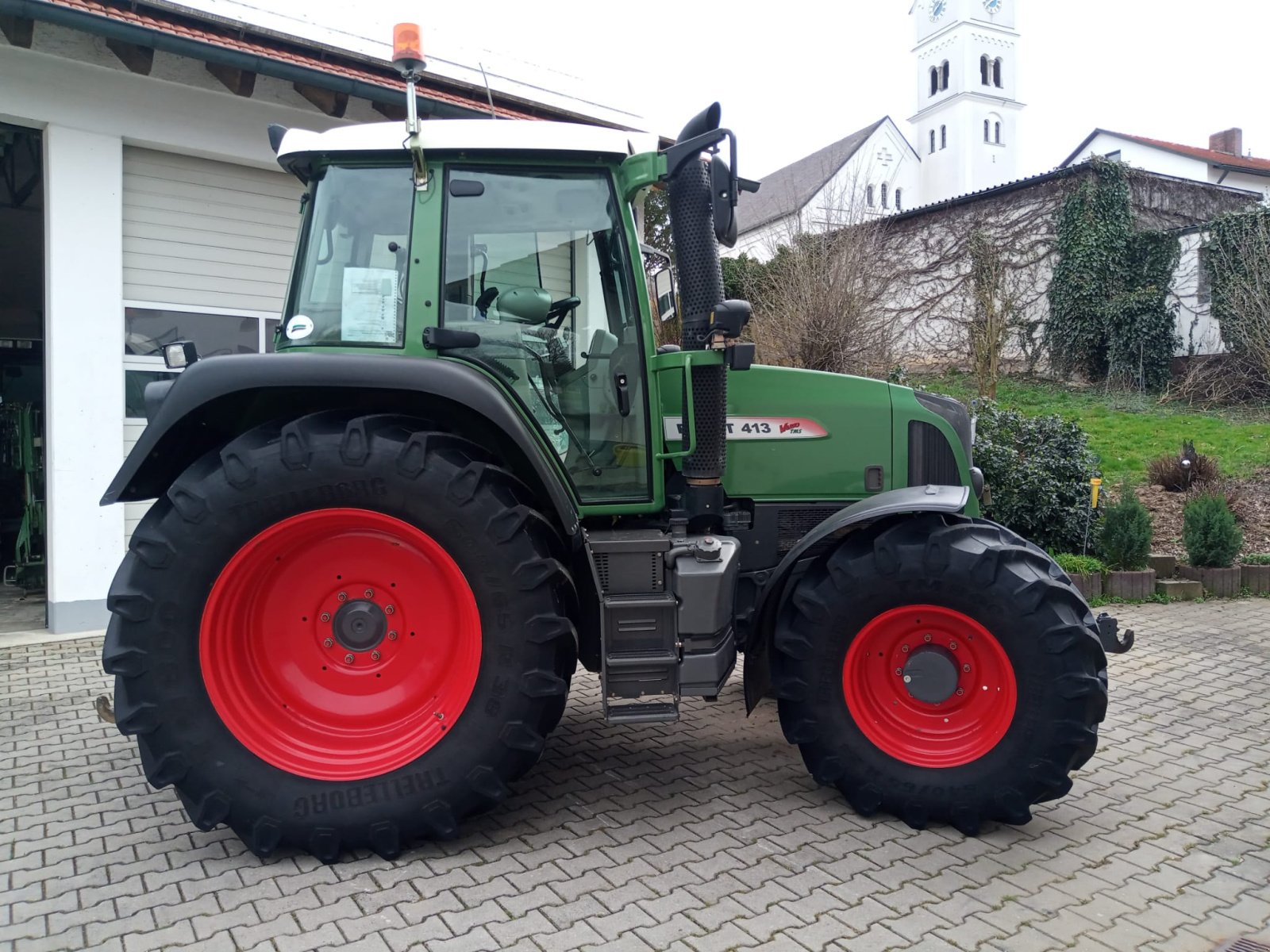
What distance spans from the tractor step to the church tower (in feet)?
134

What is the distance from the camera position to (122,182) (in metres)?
6.12

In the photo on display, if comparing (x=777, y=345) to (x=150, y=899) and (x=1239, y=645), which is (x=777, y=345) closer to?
(x=1239, y=645)

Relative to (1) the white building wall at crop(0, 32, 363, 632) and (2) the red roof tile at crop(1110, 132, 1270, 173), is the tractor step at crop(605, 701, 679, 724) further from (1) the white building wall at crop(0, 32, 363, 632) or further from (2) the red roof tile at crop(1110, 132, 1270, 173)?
(2) the red roof tile at crop(1110, 132, 1270, 173)

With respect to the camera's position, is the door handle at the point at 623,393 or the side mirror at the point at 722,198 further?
the door handle at the point at 623,393

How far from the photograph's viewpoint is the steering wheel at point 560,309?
329 centimetres

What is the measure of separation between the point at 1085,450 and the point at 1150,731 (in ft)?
12.2

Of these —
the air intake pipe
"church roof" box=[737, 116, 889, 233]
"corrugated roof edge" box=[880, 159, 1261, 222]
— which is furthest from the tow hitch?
"church roof" box=[737, 116, 889, 233]

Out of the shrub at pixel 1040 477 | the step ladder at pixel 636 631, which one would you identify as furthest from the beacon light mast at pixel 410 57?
the shrub at pixel 1040 477

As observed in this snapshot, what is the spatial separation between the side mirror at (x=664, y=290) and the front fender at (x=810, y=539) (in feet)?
3.71

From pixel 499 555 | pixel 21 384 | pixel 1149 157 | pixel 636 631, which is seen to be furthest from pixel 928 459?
pixel 1149 157

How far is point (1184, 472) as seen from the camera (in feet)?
29.3

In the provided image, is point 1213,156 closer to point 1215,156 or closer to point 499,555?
point 1215,156

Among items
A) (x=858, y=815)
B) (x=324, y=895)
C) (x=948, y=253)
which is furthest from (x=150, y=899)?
(x=948, y=253)

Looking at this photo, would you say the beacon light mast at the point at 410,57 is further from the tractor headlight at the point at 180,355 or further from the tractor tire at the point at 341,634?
the tractor headlight at the point at 180,355
